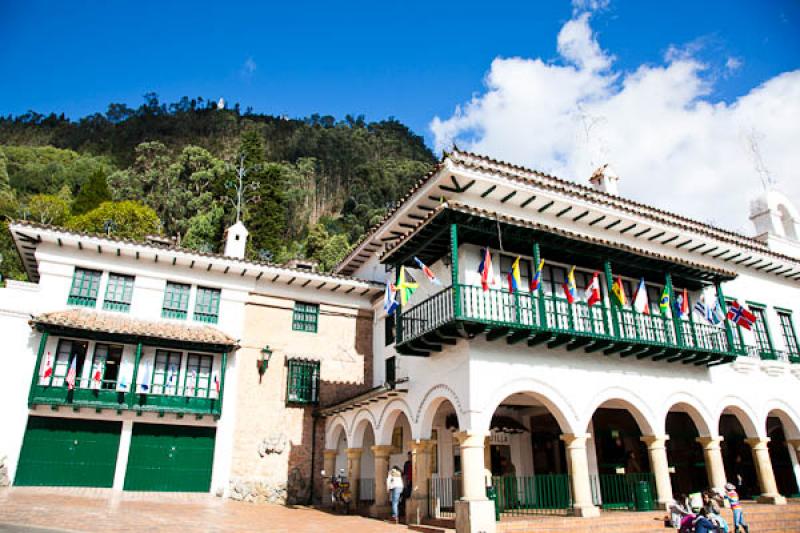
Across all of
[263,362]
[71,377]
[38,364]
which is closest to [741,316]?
[263,362]

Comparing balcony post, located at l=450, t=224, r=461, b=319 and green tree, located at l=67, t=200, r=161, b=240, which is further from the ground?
green tree, located at l=67, t=200, r=161, b=240

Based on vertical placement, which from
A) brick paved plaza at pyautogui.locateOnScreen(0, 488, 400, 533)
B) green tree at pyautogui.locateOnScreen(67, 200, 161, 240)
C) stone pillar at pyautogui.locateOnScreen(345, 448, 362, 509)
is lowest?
brick paved plaza at pyautogui.locateOnScreen(0, 488, 400, 533)

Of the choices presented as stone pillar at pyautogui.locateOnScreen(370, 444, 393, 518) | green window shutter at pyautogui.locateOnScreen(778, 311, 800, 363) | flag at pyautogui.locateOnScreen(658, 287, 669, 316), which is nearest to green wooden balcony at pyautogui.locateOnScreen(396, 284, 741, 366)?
flag at pyautogui.locateOnScreen(658, 287, 669, 316)

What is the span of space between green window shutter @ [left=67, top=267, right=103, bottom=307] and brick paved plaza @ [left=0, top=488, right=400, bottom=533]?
573 centimetres

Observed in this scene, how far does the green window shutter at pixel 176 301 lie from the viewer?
18625 millimetres

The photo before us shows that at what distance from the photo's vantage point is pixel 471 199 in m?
15.6

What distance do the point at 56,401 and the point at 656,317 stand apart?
18.3 meters

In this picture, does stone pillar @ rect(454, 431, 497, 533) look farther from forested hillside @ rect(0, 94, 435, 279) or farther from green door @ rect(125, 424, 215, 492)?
forested hillside @ rect(0, 94, 435, 279)

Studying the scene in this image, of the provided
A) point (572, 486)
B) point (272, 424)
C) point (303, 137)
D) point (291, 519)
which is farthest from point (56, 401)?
point (303, 137)

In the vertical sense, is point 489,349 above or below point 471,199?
below

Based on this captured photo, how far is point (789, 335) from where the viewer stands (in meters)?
20.8

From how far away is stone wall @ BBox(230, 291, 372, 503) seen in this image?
60.1 ft

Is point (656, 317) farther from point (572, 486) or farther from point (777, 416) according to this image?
point (777, 416)

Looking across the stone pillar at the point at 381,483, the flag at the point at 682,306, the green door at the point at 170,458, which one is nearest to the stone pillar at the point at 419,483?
the stone pillar at the point at 381,483
